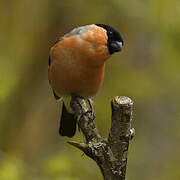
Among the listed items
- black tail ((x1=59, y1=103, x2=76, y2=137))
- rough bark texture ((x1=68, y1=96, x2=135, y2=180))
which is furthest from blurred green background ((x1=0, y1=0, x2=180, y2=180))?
rough bark texture ((x1=68, y1=96, x2=135, y2=180))

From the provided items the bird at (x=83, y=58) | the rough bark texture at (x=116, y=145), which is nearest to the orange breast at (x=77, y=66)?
the bird at (x=83, y=58)

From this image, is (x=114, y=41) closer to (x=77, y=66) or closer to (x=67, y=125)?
(x=77, y=66)

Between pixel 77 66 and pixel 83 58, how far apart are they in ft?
0.34

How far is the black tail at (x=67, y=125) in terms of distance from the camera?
5.57m

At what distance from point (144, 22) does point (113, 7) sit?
473 millimetres

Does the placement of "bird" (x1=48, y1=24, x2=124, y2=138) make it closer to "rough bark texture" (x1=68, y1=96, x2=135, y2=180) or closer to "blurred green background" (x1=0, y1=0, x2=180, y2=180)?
"rough bark texture" (x1=68, y1=96, x2=135, y2=180)

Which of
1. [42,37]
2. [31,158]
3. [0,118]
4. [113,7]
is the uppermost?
[113,7]

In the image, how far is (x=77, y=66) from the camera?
4.76 m

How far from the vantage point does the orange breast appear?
470 cm

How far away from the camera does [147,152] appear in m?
7.82

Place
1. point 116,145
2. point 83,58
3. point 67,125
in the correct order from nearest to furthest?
point 116,145, point 83,58, point 67,125

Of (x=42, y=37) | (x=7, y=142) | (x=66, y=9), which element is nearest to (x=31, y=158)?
(x=7, y=142)

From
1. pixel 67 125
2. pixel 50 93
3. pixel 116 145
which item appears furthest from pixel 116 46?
pixel 50 93

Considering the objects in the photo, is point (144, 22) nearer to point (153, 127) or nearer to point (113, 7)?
point (113, 7)
